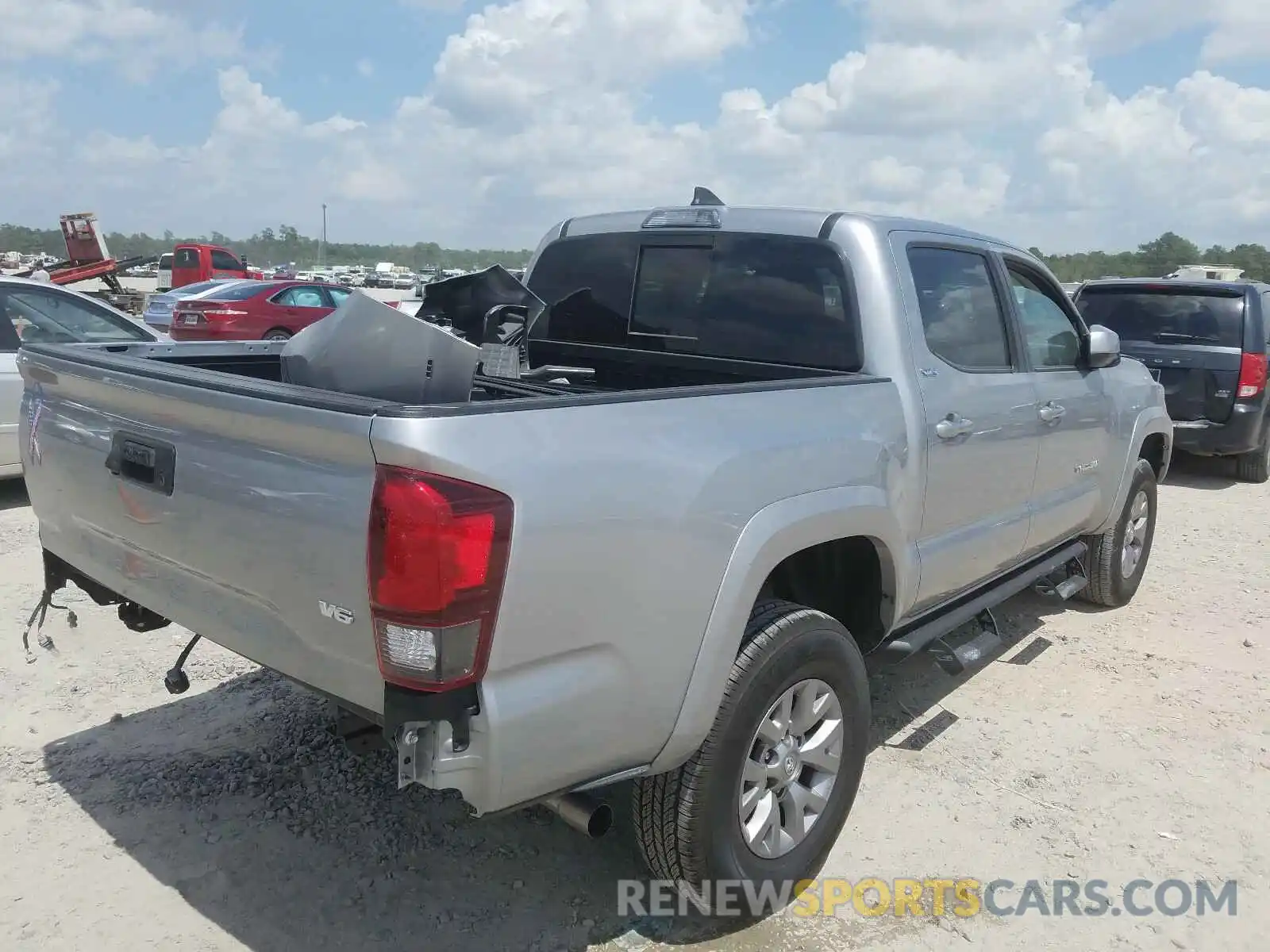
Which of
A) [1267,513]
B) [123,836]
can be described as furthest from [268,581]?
[1267,513]

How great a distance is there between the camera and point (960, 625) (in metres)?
4.07

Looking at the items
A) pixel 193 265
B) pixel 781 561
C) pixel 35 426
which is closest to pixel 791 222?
pixel 781 561

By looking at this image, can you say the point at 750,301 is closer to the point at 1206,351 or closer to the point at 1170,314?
the point at 1206,351

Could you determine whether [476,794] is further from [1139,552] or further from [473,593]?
[1139,552]

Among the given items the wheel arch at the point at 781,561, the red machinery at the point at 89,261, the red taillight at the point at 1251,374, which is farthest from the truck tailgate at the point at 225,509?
the red machinery at the point at 89,261

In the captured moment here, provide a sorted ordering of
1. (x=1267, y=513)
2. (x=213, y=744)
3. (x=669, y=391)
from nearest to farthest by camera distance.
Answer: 1. (x=669, y=391)
2. (x=213, y=744)
3. (x=1267, y=513)

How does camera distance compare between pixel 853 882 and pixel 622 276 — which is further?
pixel 622 276

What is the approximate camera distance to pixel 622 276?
4.11 m

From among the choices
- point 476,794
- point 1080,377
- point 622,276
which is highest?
point 622,276

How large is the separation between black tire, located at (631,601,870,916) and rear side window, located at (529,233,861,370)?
3.44ft

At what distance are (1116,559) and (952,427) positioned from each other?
105 inches

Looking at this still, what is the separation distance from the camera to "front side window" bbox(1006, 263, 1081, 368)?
4227mm

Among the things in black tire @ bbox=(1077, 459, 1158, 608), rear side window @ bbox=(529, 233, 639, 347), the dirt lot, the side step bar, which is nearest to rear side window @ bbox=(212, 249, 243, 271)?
the dirt lot

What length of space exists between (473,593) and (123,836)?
6.21 feet
